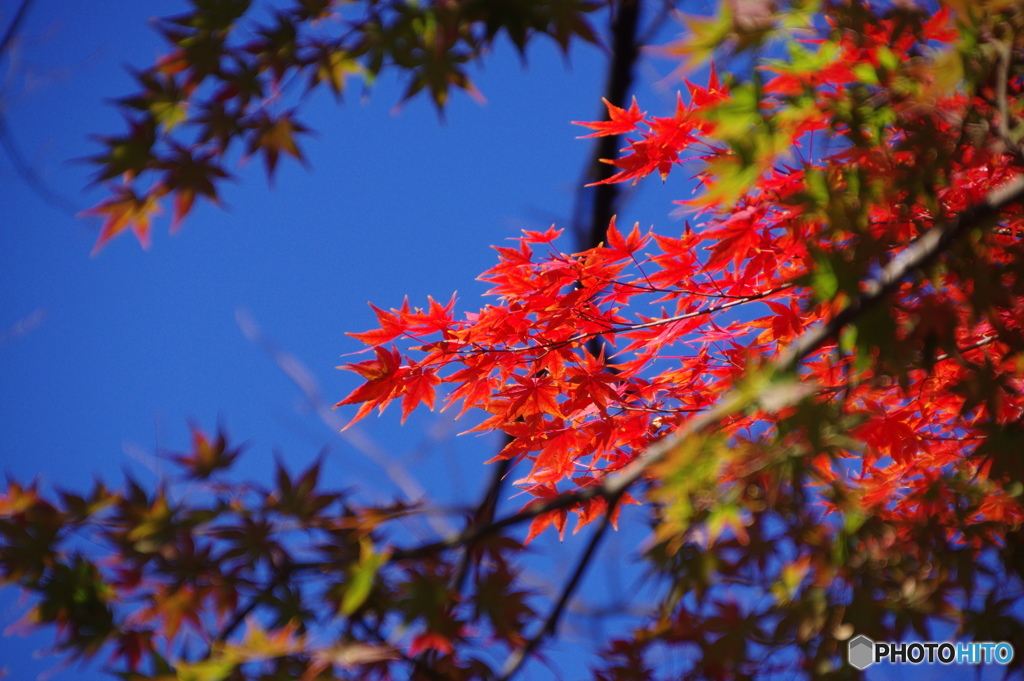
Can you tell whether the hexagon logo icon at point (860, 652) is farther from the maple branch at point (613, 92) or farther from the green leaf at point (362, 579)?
the maple branch at point (613, 92)

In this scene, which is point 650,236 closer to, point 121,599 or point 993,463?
point 993,463

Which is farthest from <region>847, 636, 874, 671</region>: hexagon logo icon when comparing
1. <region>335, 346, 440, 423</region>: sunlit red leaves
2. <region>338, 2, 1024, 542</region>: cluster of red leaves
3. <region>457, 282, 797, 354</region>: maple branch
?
<region>335, 346, 440, 423</region>: sunlit red leaves

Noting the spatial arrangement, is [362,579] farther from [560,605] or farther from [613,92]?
[613,92]

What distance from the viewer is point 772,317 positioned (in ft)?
7.02

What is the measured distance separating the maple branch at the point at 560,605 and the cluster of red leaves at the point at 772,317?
38 centimetres

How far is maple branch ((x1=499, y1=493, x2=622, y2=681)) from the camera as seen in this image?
4.82 ft

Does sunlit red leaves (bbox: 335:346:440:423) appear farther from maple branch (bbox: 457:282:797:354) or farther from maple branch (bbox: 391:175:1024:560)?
maple branch (bbox: 391:175:1024:560)

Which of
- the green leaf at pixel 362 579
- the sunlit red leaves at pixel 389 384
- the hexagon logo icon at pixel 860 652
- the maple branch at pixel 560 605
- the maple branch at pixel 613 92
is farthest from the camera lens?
the maple branch at pixel 613 92

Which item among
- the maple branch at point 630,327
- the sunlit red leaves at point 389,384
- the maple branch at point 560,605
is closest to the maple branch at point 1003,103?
the maple branch at point 630,327

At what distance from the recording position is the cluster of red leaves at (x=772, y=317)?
166 centimetres

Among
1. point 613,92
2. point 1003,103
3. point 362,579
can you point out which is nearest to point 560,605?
point 362,579

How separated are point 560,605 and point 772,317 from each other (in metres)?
1.12

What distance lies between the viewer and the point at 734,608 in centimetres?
171

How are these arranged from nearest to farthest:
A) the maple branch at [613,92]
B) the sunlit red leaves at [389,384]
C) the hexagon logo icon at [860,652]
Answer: the hexagon logo icon at [860,652]
the sunlit red leaves at [389,384]
the maple branch at [613,92]
